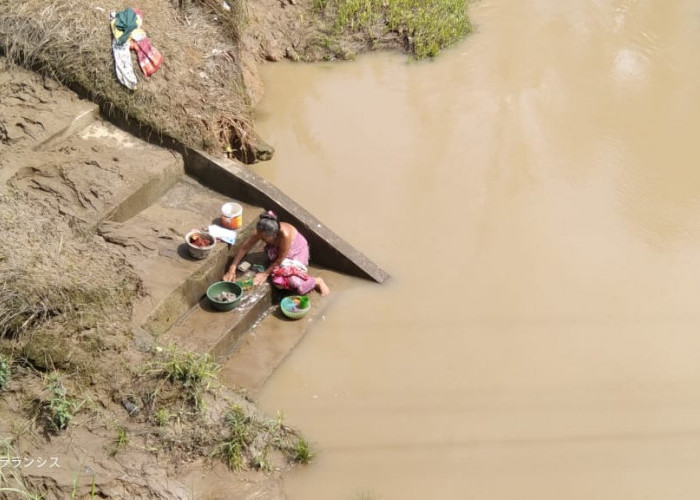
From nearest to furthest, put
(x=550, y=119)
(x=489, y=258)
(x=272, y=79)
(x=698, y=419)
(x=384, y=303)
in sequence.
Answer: (x=698, y=419)
(x=384, y=303)
(x=489, y=258)
(x=550, y=119)
(x=272, y=79)

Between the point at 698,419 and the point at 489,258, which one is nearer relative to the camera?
the point at 698,419

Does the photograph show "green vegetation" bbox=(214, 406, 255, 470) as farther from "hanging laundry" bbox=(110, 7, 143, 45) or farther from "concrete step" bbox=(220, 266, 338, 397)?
"hanging laundry" bbox=(110, 7, 143, 45)

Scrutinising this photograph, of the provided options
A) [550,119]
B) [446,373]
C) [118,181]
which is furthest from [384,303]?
[550,119]

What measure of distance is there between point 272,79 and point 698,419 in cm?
548

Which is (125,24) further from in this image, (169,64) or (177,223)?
(177,223)

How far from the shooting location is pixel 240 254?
216 inches

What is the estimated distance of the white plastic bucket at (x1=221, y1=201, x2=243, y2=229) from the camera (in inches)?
219

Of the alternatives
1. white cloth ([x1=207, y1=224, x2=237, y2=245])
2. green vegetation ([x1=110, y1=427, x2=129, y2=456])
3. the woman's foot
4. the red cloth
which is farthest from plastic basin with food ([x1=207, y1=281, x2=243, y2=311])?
the red cloth

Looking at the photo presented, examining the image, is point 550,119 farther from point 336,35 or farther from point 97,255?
point 97,255

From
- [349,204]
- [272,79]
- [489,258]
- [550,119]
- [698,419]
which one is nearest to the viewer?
[698,419]

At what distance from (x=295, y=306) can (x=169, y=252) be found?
3.35 feet

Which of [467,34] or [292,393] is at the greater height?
[467,34]

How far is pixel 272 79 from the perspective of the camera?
8.02 metres

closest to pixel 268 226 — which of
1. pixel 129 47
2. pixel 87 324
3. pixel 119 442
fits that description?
pixel 87 324
